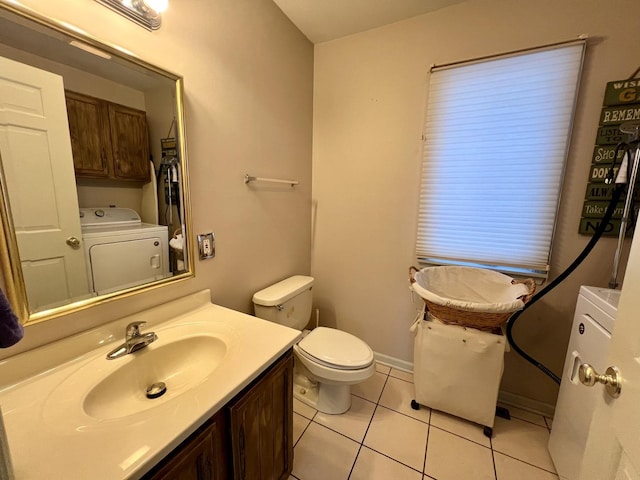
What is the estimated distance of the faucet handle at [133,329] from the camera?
37.0 inches

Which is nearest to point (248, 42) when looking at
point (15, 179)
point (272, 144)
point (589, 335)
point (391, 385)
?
point (272, 144)

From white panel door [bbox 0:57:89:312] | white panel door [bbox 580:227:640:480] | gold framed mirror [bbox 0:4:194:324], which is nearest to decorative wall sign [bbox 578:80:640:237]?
white panel door [bbox 580:227:640:480]

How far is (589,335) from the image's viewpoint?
1114 millimetres

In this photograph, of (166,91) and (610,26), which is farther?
(610,26)

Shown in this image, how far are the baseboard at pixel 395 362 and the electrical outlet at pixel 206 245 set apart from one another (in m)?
1.46

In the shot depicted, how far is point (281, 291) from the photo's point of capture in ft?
5.43

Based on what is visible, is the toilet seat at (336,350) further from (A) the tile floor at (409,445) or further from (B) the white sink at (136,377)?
(B) the white sink at (136,377)

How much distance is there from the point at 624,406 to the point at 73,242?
149 cm

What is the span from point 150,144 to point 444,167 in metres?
1.62

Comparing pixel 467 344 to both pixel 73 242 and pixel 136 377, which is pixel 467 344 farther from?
pixel 73 242

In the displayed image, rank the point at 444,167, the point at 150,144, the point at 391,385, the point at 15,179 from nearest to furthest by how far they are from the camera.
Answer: the point at 15,179 < the point at 150,144 < the point at 444,167 < the point at 391,385

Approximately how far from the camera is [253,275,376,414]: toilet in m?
1.44

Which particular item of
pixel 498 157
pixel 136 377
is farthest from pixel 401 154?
pixel 136 377

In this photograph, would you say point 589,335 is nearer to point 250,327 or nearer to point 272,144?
point 250,327
